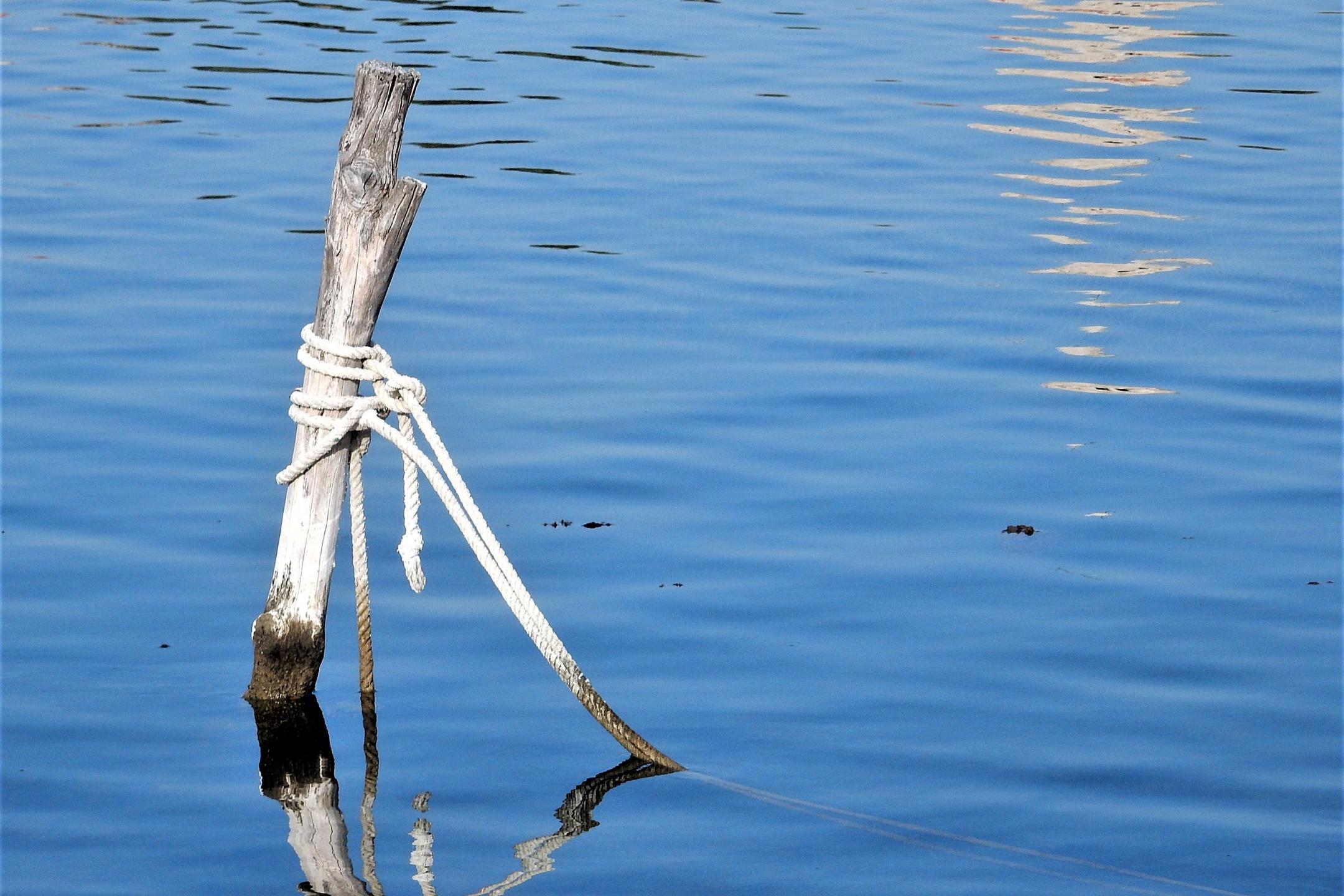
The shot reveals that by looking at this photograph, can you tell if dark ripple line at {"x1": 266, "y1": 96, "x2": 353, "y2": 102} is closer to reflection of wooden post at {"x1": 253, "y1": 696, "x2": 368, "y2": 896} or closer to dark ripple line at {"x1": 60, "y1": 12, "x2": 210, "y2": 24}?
dark ripple line at {"x1": 60, "y1": 12, "x2": 210, "y2": 24}

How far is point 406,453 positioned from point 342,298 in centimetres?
50

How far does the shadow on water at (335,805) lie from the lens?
4719mm

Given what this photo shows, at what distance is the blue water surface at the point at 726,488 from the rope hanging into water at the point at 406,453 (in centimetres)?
53

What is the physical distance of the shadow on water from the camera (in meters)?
4.72

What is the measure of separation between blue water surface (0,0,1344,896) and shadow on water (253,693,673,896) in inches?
1.6

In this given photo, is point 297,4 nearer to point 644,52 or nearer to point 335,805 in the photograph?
point 644,52

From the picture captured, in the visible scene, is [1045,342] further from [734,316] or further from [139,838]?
[139,838]

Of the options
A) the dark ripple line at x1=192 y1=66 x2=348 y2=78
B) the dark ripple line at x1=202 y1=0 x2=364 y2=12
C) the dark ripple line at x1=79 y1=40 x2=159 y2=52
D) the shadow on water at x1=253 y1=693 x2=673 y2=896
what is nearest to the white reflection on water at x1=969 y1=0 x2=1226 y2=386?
the shadow on water at x1=253 y1=693 x2=673 y2=896

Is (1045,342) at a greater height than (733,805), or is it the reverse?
(1045,342)

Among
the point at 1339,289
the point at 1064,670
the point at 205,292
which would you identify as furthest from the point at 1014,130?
the point at 1064,670

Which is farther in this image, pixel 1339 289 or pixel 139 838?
pixel 1339 289

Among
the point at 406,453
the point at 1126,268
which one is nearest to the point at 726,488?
the point at 406,453

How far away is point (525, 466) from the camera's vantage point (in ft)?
24.8

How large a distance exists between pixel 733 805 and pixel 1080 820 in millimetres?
1054
